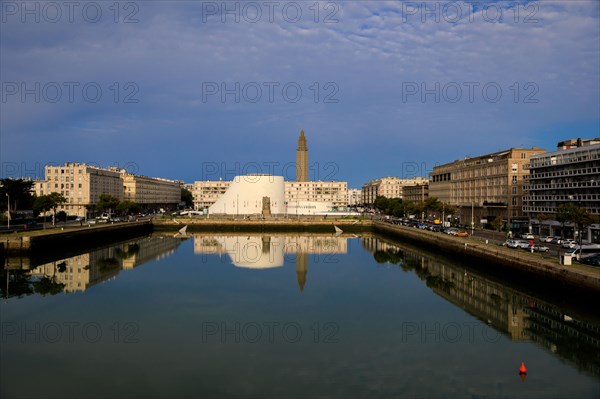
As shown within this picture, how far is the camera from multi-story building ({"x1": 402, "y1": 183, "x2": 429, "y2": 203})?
93.6 metres

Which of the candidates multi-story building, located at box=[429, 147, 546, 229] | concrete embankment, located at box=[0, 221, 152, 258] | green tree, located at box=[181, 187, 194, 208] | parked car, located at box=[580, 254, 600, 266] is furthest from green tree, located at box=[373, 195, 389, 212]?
parked car, located at box=[580, 254, 600, 266]

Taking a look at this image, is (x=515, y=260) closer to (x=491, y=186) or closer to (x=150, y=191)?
(x=491, y=186)

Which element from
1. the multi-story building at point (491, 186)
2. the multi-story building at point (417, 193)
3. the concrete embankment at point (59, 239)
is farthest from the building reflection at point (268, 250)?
the multi-story building at point (417, 193)

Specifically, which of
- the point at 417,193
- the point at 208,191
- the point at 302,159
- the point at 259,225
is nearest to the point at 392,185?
the point at 302,159

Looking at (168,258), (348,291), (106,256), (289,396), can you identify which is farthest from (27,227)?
(289,396)

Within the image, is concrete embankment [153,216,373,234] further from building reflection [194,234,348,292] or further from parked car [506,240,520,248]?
parked car [506,240,520,248]

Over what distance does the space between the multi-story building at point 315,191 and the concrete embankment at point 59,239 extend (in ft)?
225

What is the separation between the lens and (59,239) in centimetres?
4403

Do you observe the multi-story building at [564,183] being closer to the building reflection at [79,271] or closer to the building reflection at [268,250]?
the building reflection at [268,250]

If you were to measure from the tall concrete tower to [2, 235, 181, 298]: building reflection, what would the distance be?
86.4 m

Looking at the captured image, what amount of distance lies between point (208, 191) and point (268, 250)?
313ft

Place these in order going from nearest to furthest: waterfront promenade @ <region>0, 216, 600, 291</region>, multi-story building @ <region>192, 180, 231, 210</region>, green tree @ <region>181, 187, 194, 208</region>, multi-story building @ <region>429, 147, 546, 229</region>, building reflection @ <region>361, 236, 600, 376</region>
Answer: building reflection @ <region>361, 236, 600, 376</region> → waterfront promenade @ <region>0, 216, 600, 291</region> → multi-story building @ <region>429, 147, 546, 229</region> → multi-story building @ <region>192, 180, 231, 210</region> → green tree @ <region>181, 187, 194, 208</region>

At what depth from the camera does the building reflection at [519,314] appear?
664 inches

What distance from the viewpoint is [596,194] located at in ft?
Answer: 123
